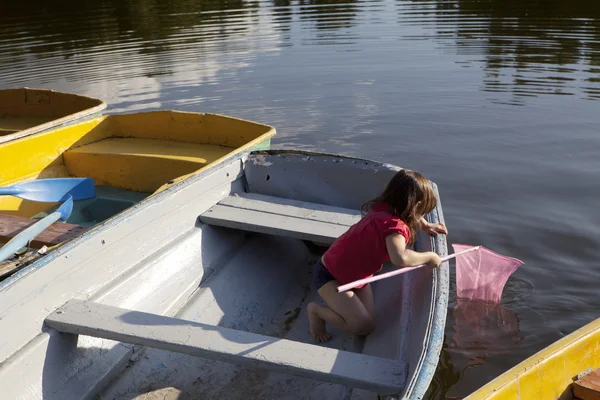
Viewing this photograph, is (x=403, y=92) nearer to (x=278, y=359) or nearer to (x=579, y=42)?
(x=579, y=42)

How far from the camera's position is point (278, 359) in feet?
8.34

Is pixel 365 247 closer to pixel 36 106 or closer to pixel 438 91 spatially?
pixel 36 106

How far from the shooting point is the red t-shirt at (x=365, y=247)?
308 centimetres

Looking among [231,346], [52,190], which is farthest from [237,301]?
[52,190]

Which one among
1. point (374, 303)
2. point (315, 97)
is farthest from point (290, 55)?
point (374, 303)

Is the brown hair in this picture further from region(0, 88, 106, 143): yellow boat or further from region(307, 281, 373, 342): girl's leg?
region(0, 88, 106, 143): yellow boat

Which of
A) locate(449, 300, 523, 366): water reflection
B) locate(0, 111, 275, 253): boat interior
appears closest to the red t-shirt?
locate(449, 300, 523, 366): water reflection

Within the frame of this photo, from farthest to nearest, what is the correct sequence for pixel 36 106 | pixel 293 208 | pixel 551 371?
pixel 36 106 → pixel 293 208 → pixel 551 371

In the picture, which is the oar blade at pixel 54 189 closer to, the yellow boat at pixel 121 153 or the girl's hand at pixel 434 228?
the yellow boat at pixel 121 153

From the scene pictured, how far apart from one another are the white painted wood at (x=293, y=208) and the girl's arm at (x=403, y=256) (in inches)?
33.6

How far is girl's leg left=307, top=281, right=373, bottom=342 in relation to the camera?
3271 mm

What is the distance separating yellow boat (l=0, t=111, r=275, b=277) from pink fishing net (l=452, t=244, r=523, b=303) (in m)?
1.75

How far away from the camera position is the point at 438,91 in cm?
959

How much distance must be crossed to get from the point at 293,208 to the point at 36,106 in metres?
4.28
